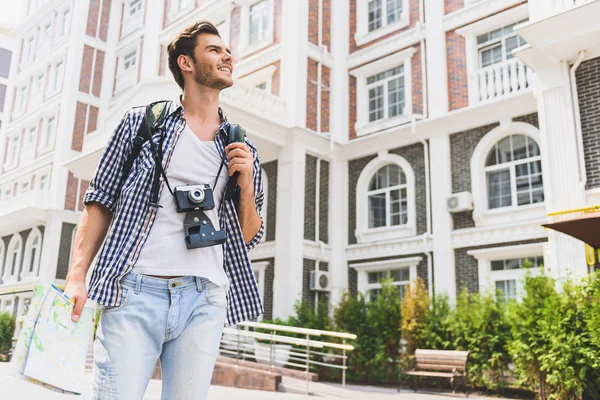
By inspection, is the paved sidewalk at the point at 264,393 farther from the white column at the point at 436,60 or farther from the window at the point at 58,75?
the window at the point at 58,75

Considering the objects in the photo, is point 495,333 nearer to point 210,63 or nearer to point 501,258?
point 501,258

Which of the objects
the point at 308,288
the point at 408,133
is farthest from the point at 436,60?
the point at 308,288

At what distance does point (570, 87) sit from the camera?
33.6 feet

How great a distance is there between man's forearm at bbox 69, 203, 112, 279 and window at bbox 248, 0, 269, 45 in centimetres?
1589

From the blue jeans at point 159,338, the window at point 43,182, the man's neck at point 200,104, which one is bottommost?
the blue jeans at point 159,338

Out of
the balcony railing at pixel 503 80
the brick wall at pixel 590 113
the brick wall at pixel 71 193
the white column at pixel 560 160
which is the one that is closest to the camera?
the white column at pixel 560 160

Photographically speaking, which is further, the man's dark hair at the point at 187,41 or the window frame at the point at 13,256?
the window frame at the point at 13,256

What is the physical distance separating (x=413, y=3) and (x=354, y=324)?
910cm

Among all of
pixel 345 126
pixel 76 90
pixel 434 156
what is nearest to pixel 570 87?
pixel 434 156

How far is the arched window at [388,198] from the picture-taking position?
15.1 meters

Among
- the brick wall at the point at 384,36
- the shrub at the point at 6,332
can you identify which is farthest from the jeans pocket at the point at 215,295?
the shrub at the point at 6,332

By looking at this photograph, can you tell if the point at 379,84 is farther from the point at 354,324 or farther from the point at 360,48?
the point at 354,324

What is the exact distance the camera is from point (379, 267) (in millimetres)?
14977

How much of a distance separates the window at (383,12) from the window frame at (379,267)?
675 cm
